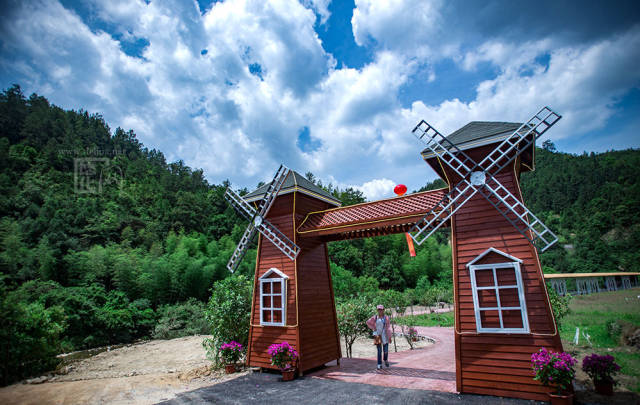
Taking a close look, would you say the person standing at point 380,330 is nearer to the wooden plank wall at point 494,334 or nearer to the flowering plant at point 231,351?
the wooden plank wall at point 494,334

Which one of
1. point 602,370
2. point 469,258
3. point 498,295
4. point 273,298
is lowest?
point 602,370

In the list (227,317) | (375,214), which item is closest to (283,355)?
(227,317)

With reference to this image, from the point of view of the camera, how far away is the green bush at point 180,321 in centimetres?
1794

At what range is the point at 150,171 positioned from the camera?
1823 inches

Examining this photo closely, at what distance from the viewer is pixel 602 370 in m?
4.55

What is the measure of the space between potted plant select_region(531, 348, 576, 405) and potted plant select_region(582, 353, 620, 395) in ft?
1.34

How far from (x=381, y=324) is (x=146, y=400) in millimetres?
5132

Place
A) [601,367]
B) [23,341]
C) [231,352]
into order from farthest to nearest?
[23,341]
[231,352]
[601,367]

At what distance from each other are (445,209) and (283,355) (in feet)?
16.0

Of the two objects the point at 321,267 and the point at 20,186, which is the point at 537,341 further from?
the point at 20,186

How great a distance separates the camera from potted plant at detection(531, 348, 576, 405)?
170 inches

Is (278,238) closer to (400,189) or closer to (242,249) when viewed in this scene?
(242,249)

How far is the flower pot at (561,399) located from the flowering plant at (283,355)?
481cm

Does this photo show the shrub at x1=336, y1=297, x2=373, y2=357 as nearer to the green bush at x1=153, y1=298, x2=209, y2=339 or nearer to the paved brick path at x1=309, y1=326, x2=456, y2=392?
the paved brick path at x1=309, y1=326, x2=456, y2=392
